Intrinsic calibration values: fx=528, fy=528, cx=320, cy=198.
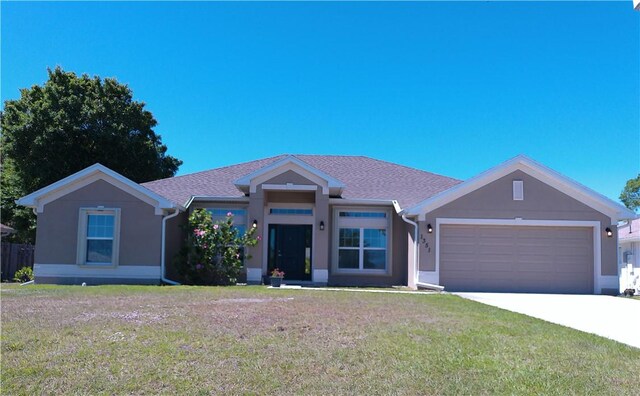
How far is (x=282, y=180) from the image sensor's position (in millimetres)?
17812

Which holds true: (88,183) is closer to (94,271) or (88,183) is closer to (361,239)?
(94,271)

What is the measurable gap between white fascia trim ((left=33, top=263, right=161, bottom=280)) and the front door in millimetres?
4344

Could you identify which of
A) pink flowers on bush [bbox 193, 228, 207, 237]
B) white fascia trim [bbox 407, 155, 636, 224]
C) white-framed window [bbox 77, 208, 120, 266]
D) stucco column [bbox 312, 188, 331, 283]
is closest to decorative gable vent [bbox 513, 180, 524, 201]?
white fascia trim [bbox 407, 155, 636, 224]

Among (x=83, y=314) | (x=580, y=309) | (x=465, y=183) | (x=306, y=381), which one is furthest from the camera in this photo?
(x=465, y=183)

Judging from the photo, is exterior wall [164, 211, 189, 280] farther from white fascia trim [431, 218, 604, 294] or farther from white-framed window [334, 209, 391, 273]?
white fascia trim [431, 218, 604, 294]

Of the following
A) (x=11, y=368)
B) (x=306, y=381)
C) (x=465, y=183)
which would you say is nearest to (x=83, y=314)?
(x=11, y=368)

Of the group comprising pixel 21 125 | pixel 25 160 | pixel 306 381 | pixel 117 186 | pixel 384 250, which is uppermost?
pixel 21 125

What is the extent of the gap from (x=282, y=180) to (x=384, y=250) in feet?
14.7

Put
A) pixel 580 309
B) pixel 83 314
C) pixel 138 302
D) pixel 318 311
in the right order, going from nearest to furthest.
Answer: pixel 83 314 → pixel 318 311 → pixel 138 302 → pixel 580 309

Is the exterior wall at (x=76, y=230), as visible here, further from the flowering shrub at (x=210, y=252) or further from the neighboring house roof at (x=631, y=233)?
the neighboring house roof at (x=631, y=233)

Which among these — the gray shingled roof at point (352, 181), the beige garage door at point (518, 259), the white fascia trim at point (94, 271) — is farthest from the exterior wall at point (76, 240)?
the beige garage door at point (518, 259)

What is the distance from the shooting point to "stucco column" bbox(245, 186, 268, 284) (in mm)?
17609

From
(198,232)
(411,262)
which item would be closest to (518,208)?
(411,262)

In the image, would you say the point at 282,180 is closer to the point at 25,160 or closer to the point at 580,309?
the point at 580,309
